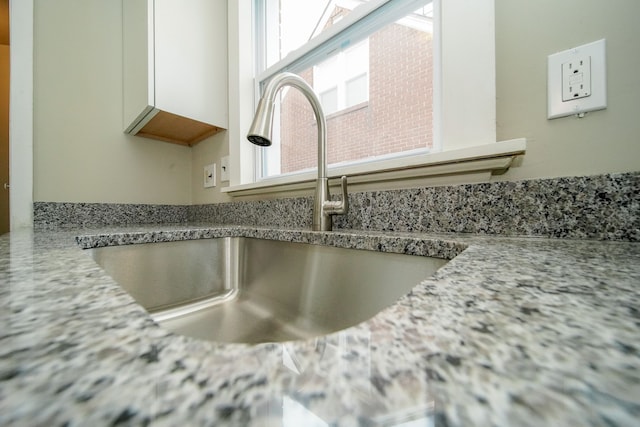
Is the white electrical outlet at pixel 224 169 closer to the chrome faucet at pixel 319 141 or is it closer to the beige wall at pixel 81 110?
the beige wall at pixel 81 110

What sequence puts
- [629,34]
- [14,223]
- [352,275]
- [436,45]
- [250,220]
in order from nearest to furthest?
[629,34]
[352,275]
[436,45]
[14,223]
[250,220]

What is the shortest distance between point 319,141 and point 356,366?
0.70 meters

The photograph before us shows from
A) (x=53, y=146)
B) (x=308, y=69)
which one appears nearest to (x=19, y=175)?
(x=53, y=146)

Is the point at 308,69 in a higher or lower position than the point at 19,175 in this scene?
higher

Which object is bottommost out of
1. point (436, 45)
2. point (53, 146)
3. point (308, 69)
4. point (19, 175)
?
point (19, 175)

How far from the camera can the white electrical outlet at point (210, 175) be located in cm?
142

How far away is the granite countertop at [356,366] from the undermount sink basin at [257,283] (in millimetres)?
337

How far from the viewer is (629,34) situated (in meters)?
0.46

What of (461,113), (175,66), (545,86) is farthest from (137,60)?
(545,86)

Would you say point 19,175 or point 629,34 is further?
point 19,175

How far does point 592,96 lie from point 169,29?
1.44m

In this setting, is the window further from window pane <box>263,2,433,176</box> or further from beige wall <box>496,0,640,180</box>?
beige wall <box>496,0,640,180</box>

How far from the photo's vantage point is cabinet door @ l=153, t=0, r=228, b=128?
1097 mm

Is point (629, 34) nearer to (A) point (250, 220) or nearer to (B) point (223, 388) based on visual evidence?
(B) point (223, 388)
